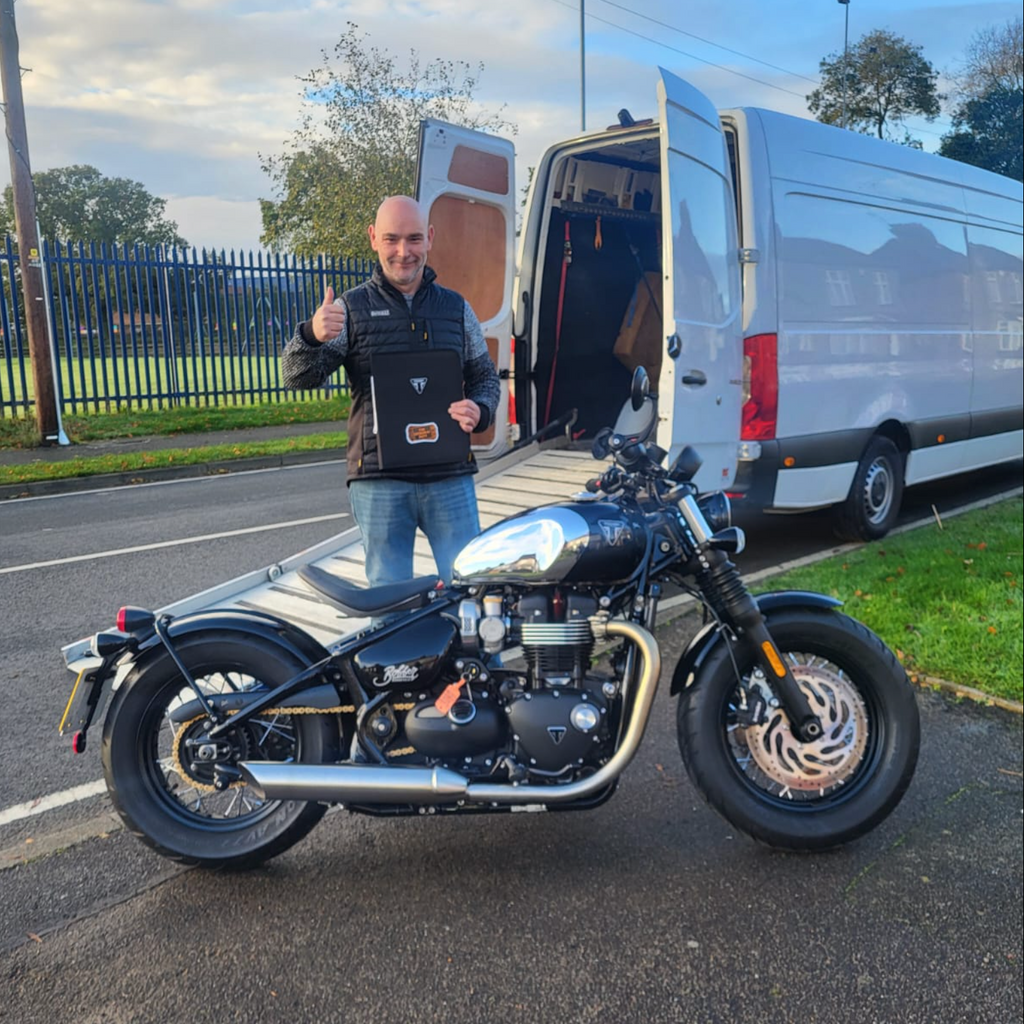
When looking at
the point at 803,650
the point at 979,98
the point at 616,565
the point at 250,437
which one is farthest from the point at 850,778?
the point at 979,98

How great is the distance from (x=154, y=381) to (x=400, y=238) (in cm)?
1317

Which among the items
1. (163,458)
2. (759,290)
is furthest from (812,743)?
(163,458)

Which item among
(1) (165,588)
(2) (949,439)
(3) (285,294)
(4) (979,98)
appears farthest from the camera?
(4) (979,98)

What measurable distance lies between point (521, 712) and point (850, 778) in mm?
1128

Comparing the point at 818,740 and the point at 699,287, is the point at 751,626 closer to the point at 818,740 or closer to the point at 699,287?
the point at 818,740

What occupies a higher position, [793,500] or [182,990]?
[793,500]

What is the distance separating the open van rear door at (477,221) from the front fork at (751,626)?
340 centimetres

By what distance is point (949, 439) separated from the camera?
7.43 meters

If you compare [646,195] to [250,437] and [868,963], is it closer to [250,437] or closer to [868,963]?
[868,963]

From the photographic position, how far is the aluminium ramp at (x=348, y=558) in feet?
14.0

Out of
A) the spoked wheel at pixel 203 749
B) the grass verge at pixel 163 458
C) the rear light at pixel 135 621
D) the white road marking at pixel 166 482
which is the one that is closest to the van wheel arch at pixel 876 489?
the spoked wheel at pixel 203 749

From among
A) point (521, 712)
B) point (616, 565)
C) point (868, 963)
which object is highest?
point (616, 565)

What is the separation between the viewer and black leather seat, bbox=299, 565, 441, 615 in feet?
9.03

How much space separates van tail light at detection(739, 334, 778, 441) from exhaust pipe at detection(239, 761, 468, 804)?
11.7 feet
